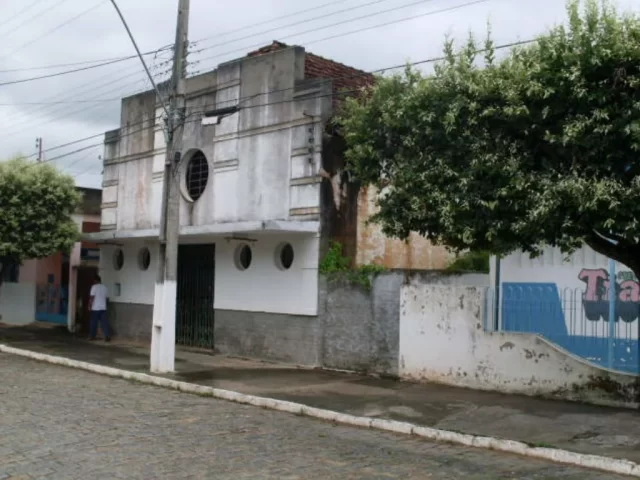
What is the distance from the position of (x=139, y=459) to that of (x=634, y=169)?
5354 mm

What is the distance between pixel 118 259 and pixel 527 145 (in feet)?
43.4

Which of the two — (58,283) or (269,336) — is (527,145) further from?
(58,283)

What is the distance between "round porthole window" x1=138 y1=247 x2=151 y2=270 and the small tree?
32.5 ft

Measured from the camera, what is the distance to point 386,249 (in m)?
13.9

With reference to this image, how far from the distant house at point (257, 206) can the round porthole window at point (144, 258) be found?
28 mm

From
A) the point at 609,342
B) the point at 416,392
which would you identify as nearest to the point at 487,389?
the point at 416,392

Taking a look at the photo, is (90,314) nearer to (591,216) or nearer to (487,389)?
(487,389)

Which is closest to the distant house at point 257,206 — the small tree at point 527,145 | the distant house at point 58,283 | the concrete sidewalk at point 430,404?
the concrete sidewalk at point 430,404

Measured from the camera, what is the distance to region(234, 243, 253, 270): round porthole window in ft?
49.5

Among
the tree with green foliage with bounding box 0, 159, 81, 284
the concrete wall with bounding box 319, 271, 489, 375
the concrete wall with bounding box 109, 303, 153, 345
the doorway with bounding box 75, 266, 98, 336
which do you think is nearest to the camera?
the concrete wall with bounding box 319, 271, 489, 375

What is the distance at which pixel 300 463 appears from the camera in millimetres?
6723

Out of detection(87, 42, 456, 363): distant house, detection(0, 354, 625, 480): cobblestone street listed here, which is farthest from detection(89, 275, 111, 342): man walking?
detection(0, 354, 625, 480): cobblestone street

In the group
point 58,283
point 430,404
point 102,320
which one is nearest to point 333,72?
point 430,404

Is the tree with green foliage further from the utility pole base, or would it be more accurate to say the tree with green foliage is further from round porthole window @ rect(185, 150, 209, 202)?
the utility pole base
